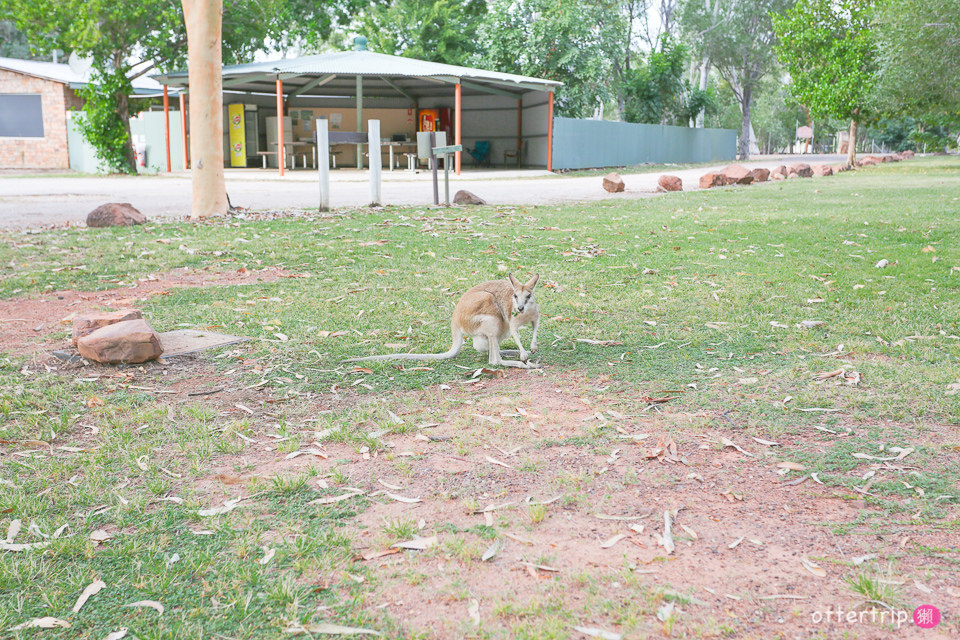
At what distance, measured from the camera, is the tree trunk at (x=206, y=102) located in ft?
36.8

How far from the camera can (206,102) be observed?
11.4 m

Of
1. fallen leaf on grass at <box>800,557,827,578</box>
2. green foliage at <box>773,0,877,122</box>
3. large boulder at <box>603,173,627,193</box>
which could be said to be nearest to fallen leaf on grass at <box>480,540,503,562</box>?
fallen leaf on grass at <box>800,557,827,578</box>

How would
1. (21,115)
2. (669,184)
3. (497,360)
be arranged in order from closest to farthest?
1. (497,360)
2. (669,184)
3. (21,115)

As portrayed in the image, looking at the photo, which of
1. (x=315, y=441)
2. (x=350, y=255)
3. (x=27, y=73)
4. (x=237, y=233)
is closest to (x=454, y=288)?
(x=350, y=255)

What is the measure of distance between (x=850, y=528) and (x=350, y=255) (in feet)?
Answer: 21.2

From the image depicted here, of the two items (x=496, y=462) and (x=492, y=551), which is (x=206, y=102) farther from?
(x=492, y=551)

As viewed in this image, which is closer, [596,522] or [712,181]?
[596,522]

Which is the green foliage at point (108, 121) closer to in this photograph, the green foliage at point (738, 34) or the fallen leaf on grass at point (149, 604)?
the fallen leaf on grass at point (149, 604)

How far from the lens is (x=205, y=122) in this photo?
1142 centimetres

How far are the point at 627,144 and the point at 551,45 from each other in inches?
208

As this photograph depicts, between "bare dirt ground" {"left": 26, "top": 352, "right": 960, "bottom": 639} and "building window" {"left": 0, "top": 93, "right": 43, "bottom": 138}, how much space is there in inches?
1225

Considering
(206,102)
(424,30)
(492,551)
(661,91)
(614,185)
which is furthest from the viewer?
(661,91)

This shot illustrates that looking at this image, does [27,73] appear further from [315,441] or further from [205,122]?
[315,441]

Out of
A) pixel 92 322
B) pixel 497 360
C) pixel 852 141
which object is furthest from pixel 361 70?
pixel 497 360
